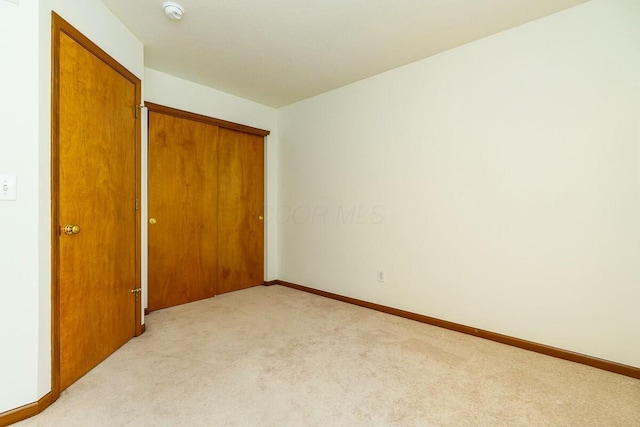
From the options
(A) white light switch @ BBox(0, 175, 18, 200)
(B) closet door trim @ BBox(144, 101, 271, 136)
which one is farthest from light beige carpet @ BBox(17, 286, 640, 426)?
(B) closet door trim @ BBox(144, 101, 271, 136)

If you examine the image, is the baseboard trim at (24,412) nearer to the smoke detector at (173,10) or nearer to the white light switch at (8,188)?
the white light switch at (8,188)

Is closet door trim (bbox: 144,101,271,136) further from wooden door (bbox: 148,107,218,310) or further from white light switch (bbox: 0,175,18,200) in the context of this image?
white light switch (bbox: 0,175,18,200)

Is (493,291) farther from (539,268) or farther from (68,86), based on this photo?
(68,86)

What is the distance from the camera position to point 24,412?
1500 mm

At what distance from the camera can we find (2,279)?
1.47m

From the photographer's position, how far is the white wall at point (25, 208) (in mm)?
1471

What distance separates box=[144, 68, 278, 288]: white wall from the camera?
124 inches

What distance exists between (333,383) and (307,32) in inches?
100

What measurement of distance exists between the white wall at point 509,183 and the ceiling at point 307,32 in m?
0.22

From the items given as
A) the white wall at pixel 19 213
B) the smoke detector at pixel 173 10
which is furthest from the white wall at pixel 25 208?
the smoke detector at pixel 173 10

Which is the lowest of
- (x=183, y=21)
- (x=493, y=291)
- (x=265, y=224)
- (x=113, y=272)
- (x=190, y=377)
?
(x=190, y=377)

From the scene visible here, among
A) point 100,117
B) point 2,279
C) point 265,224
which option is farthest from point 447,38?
point 2,279

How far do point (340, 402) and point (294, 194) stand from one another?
9.18ft

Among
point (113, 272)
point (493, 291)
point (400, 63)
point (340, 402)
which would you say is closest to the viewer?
point (340, 402)
